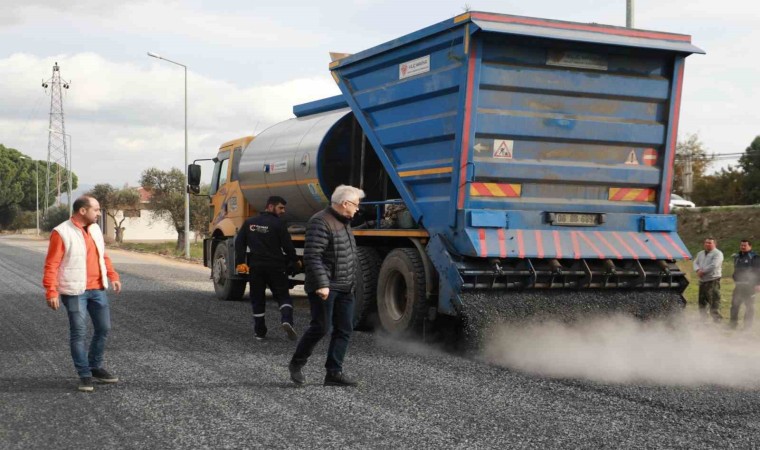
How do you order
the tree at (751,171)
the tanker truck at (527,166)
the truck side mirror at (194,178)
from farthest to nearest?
the tree at (751,171) < the truck side mirror at (194,178) < the tanker truck at (527,166)

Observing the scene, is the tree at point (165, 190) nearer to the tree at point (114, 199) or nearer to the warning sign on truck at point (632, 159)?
the tree at point (114, 199)

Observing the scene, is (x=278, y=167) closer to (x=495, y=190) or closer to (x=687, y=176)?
(x=495, y=190)

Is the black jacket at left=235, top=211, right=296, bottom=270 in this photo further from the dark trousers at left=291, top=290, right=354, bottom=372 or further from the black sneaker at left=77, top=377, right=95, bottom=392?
the black sneaker at left=77, top=377, right=95, bottom=392

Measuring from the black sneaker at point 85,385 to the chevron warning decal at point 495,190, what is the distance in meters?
3.92

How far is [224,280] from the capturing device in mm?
14375

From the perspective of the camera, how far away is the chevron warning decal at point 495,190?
858 centimetres

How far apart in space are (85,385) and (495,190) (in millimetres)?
4214

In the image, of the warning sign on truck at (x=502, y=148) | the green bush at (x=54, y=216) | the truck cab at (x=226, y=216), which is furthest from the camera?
the green bush at (x=54, y=216)

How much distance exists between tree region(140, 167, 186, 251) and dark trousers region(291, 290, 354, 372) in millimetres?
35623

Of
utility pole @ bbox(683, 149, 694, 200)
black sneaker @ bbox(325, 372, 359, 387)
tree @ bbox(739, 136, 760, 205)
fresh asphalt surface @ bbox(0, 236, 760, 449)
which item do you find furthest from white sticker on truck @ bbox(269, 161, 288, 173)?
utility pole @ bbox(683, 149, 694, 200)

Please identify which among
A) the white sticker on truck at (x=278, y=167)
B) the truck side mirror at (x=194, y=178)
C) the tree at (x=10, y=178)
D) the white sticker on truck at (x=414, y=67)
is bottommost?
the tree at (x=10, y=178)

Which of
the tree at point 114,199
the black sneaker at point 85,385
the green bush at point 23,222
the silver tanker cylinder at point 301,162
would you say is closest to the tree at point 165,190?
the tree at point 114,199

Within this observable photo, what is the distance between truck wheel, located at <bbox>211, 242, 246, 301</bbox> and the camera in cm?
1410

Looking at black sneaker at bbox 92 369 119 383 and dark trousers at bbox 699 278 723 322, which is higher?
dark trousers at bbox 699 278 723 322
